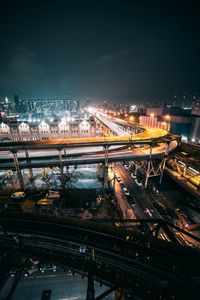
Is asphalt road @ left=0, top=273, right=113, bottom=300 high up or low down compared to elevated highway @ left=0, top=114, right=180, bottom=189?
down

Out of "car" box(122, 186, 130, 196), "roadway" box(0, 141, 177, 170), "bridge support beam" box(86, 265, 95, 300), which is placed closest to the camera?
"bridge support beam" box(86, 265, 95, 300)

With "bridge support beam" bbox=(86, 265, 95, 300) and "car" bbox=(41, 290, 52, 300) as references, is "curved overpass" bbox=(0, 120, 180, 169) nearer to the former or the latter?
"car" bbox=(41, 290, 52, 300)

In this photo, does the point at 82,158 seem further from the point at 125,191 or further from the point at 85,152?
the point at 125,191

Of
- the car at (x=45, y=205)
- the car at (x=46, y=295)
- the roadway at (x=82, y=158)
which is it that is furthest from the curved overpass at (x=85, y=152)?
the car at (x=46, y=295)

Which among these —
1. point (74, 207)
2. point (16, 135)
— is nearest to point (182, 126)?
point (74, 207)

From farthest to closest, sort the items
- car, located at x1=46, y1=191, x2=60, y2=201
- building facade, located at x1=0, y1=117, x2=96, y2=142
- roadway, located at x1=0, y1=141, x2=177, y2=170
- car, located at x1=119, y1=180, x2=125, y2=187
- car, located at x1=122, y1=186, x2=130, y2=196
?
building facade, located at x1=0, y1=117, x2=96, y2=142, car, located at x1=119, y1=180, x2=125, y2=187, roadway, located at x1=0, y1=141, x2=177, y2=170, car, located at x1=122, y1=186, x2=130, y2=196, car, located at x1=46, y1=191, x2=60, y2=201

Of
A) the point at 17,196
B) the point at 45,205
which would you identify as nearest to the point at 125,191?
the point at 45,205

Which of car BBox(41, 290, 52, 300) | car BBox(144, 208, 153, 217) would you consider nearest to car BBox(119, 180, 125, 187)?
car BBox(144, 208, 153, 217)

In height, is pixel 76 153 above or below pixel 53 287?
above

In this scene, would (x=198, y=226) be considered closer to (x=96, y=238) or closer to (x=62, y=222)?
(x=96, y=238)
